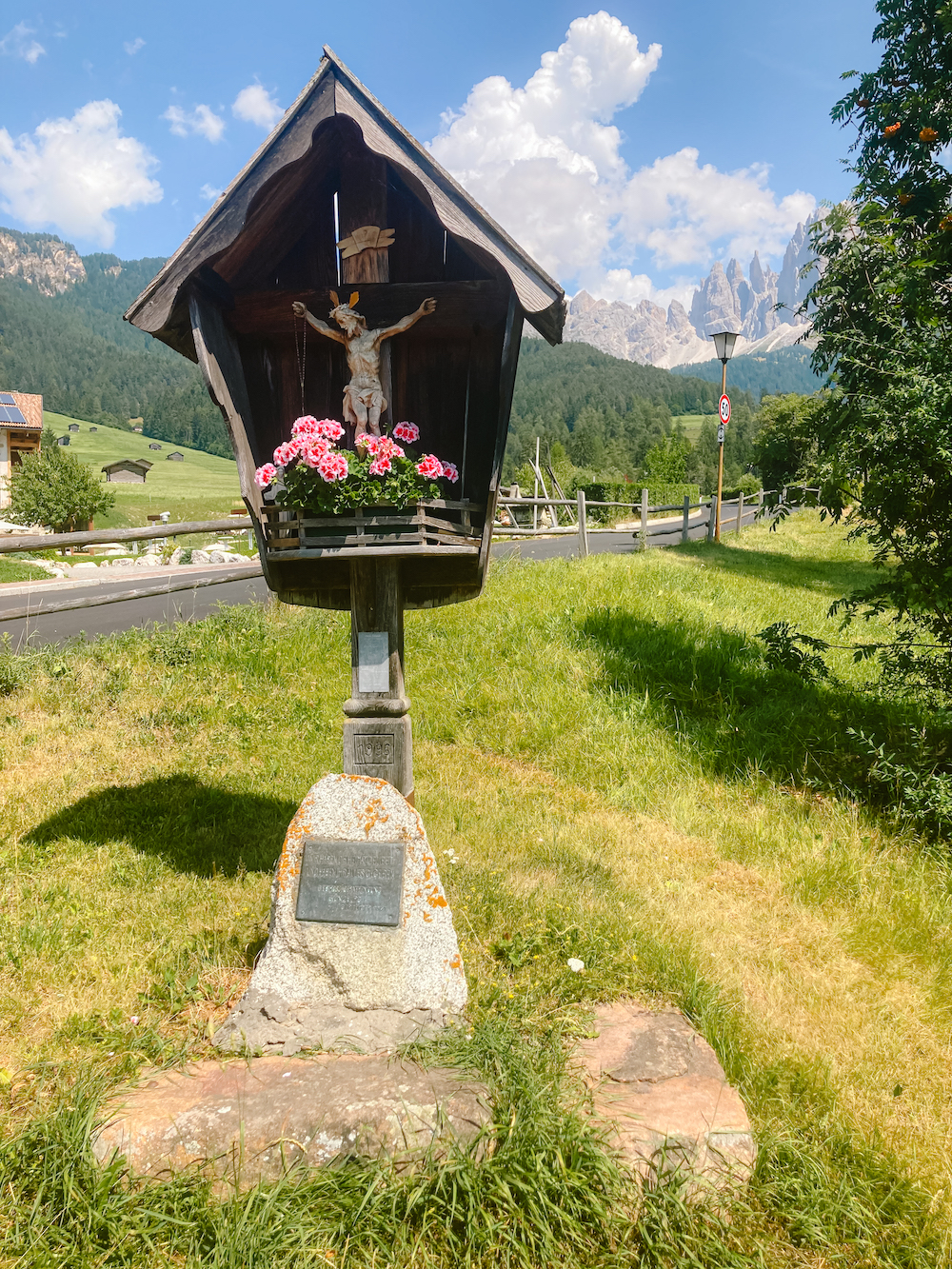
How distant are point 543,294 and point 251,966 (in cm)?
350

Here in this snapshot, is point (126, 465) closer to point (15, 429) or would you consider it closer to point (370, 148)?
point (15, 429)

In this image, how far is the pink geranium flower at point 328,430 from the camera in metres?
3.39

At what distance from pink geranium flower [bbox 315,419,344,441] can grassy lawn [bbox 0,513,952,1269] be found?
253 cm

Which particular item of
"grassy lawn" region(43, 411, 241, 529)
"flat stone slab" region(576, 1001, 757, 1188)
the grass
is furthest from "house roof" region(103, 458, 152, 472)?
"flat stone slab" region(576, 1001, 757, 1188)

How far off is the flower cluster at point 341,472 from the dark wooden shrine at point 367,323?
97 mm

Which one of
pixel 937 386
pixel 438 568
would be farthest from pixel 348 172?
pixel 937 386

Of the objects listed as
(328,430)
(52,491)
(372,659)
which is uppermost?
(328,430)

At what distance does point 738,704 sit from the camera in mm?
6715

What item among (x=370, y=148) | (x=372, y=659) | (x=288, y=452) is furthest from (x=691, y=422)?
(x=288, y=452)

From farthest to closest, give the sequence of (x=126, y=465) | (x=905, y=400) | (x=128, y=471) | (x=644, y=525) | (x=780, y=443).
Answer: (x=128, y=471) → (x=126, y=465) → (x=780, y=443) → (x=644, y=525) → (x=905, y=400)

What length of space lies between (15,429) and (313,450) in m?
45.5

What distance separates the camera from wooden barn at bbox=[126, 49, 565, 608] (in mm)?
3344

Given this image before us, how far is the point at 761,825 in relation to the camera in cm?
509

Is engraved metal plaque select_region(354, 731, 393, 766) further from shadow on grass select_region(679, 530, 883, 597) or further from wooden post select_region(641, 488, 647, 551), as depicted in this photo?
wooden post select_region(641, 488, 647, 551)
